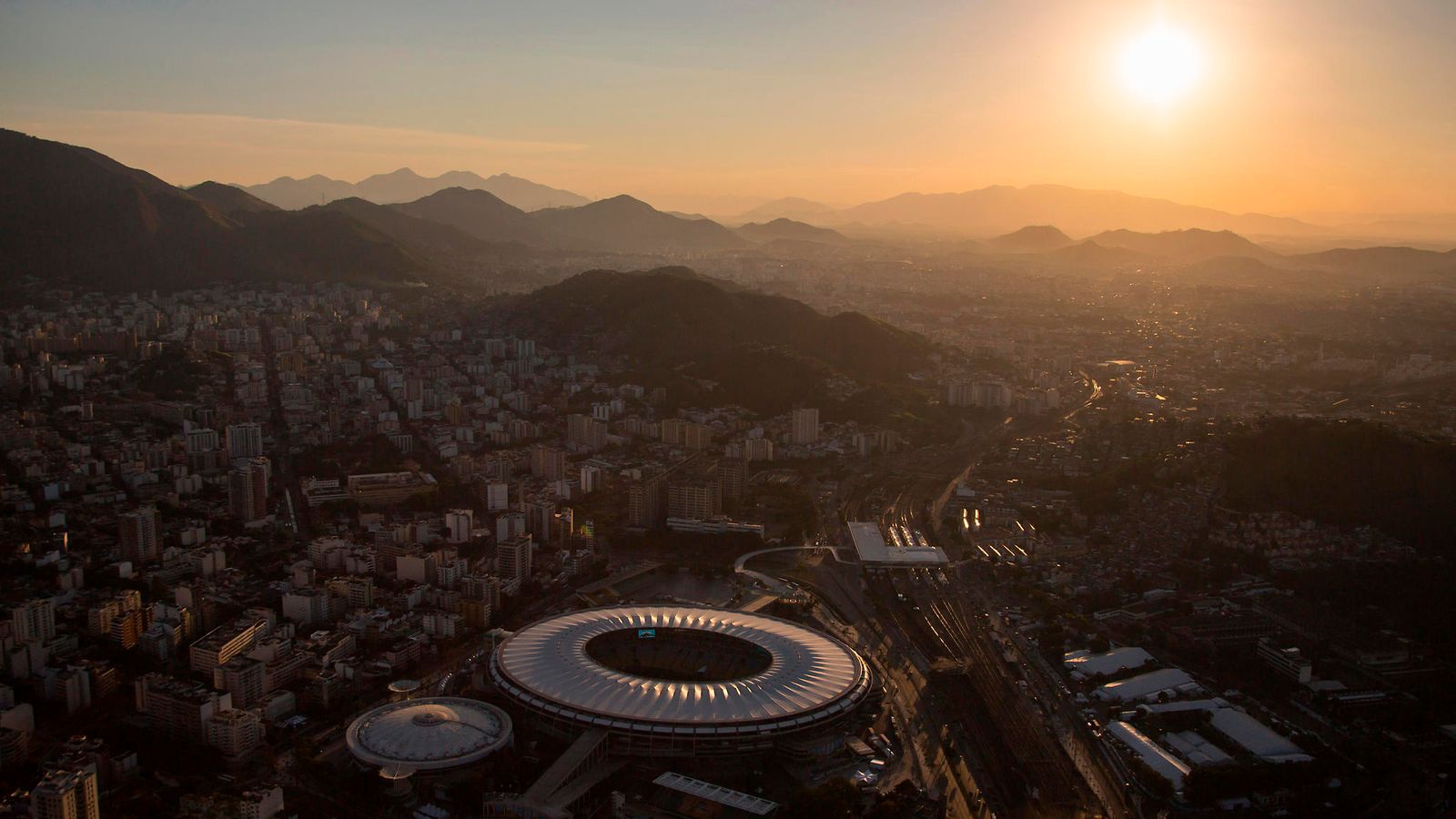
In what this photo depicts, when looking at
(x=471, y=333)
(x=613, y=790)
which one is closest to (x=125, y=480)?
(x=613, y=790)

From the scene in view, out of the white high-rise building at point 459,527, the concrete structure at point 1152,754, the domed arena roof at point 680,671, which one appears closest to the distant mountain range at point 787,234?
the white high-rise building at point 459,527

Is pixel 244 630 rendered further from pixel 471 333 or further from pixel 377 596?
pixel 471 333

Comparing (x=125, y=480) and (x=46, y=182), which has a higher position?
(x=46, y=182)

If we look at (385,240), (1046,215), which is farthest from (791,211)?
(385,240)

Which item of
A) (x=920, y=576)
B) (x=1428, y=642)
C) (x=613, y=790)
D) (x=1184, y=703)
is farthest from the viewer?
(x=920, y=576)

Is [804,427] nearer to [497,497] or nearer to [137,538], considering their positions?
[497,497]

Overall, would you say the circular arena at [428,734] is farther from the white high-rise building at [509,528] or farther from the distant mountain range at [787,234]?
the distant mountain range at [787,234]
